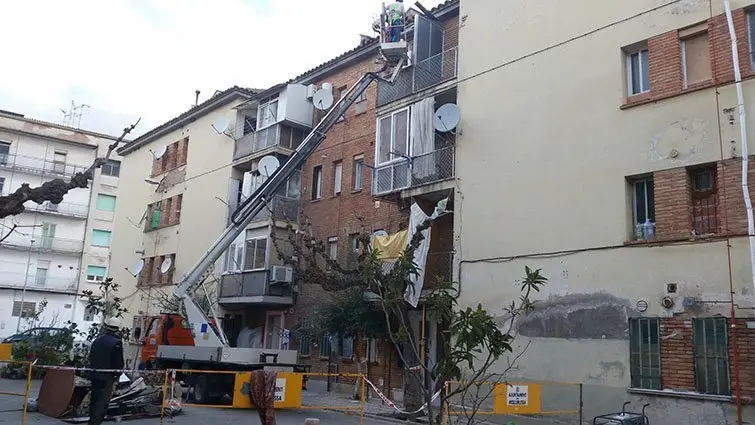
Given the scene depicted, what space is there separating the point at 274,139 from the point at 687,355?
17.9 metres

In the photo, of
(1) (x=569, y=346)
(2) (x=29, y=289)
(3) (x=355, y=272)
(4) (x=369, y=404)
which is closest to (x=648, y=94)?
(1) (x=569, y=346)

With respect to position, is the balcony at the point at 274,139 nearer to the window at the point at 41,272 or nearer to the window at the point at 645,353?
the window at the point at 645,353

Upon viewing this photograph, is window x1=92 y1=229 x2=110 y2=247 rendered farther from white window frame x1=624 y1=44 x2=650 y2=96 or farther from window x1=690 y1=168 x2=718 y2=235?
window x1=690 y1=168 x2=718 y2=235

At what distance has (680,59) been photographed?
1328 cm

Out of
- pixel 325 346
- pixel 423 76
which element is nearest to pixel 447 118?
pixel 423 76

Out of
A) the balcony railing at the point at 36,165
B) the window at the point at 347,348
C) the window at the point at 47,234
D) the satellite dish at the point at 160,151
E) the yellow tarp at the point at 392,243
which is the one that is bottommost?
the window at the point at 347,348

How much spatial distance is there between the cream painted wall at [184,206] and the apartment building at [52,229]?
10068 mm

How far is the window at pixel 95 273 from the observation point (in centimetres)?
5062

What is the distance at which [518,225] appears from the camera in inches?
619

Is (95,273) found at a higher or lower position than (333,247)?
higher

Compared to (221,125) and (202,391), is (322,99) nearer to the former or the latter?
(221,125)

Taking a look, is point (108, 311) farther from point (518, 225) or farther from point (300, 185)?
point (518, 225)

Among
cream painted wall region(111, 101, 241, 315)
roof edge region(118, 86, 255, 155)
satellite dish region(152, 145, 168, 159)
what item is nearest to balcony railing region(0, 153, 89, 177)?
roof edge region(118, 86, 255, 155)

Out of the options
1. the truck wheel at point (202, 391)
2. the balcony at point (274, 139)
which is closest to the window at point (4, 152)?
the balcony at point (274, 139)
